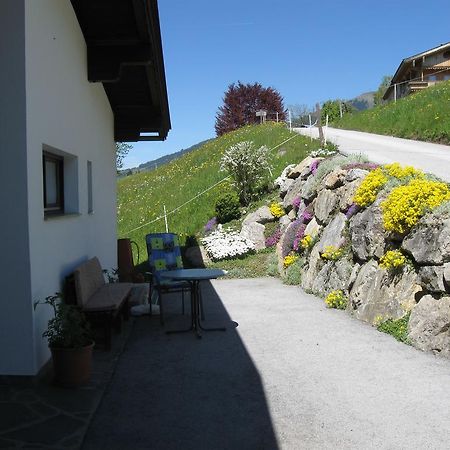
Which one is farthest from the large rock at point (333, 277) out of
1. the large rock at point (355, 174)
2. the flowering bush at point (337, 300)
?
the large rock at point (355, 174)

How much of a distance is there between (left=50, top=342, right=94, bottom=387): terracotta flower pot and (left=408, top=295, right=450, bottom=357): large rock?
3580 millimetres

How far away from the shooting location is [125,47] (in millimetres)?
7246

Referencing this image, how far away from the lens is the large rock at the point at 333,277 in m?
8.48

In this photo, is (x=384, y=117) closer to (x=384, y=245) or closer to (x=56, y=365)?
(x=384, y=245)

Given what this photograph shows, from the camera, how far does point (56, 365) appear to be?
4.87 m

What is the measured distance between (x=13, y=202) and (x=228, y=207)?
11.0 m

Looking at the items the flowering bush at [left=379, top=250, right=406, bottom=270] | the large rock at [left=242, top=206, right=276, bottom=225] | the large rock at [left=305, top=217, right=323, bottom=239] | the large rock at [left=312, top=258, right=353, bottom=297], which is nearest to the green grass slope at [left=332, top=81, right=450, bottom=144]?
the large rock at [left=242, top=206, right=276, bottom=225]

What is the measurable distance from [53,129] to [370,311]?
4606 millimetres

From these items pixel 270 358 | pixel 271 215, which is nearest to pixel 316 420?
pixel 270 358

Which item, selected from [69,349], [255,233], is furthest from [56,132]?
[255,233]

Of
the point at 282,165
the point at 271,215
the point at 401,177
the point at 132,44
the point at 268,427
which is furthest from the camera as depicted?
the point at 282,165

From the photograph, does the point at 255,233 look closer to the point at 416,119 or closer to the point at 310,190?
the point at 310,190

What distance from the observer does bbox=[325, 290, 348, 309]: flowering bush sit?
8273 millimetres

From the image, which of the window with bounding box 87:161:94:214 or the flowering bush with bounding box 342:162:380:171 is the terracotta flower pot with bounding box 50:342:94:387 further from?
the flowering bush with bounding box 342:162:380:171
